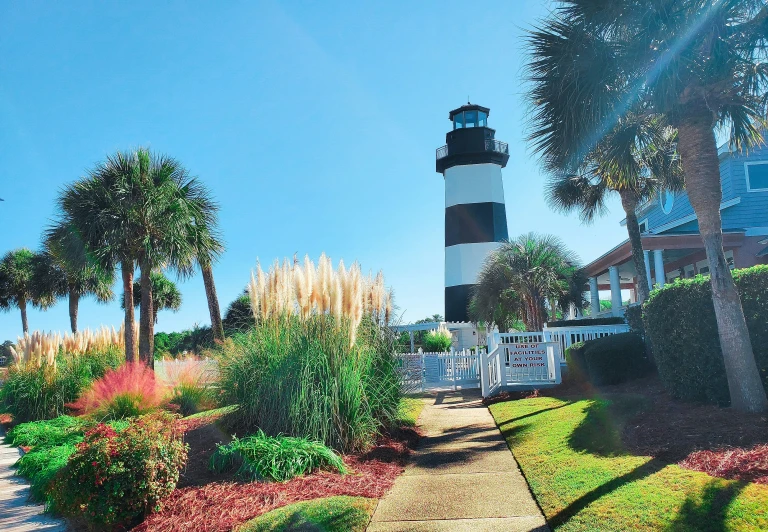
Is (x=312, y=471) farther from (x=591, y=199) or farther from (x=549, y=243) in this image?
(x=549, y=243)

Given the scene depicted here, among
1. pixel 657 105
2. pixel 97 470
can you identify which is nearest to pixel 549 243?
pixel 657 105

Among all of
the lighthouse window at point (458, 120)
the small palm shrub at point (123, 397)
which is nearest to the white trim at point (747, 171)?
the lighthouse window at point (458, 120)

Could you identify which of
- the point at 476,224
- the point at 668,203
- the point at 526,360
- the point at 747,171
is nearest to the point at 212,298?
the point at 526,360

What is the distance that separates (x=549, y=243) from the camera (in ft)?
72.4

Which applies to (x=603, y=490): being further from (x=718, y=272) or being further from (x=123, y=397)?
(x=123, y=397)

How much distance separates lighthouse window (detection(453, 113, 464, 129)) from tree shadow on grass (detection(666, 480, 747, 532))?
29226mm

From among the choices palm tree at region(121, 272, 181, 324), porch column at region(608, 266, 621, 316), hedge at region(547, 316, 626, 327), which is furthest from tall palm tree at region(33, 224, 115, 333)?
porch column at region(608, 266, 621, 316)

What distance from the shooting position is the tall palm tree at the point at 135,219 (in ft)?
47.5

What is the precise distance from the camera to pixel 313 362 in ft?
22.3

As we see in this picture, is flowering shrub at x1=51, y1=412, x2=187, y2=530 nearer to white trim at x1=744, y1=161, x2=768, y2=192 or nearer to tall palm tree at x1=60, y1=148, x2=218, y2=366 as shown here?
tall palm tree at x1=60, y1=148, x2=218, y2=366

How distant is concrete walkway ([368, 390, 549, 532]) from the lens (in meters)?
4.67

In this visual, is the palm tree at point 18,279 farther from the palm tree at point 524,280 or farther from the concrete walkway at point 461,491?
the concrete walkway at point 461,491

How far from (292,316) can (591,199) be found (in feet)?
41.1

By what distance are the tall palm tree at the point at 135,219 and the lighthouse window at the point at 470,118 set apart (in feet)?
66.8
